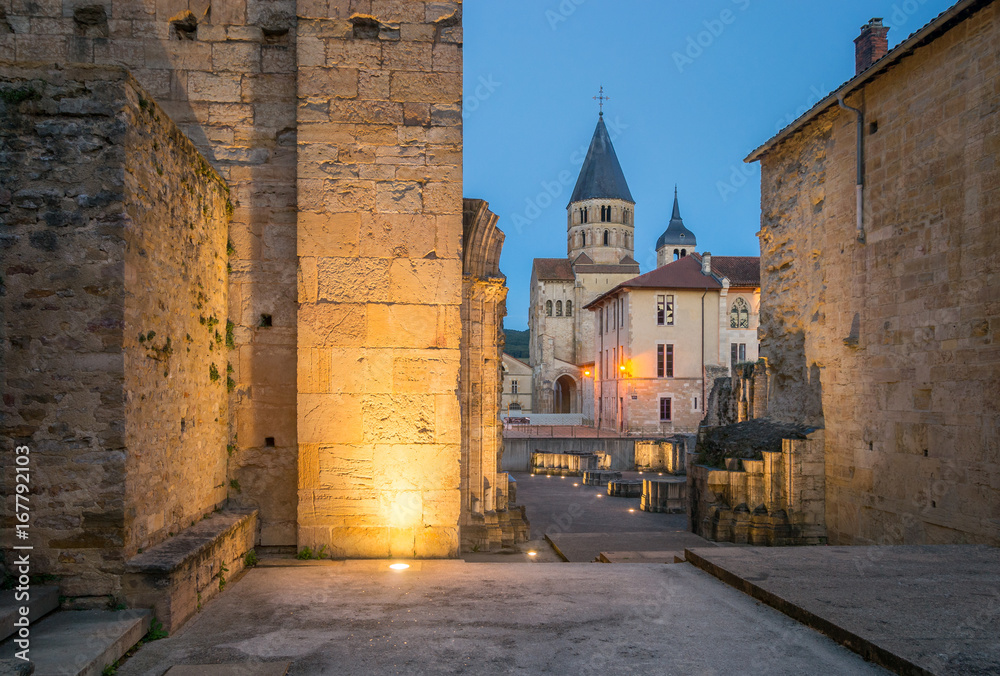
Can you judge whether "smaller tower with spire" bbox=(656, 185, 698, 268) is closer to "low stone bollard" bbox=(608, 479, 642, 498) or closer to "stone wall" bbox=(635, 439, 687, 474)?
"stone wall" bbox=(635, 439, 687, 474)

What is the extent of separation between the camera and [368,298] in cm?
481

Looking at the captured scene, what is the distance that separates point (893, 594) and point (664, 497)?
13.5 meters

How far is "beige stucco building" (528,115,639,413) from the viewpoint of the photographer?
53031 mm

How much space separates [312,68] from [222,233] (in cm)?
139

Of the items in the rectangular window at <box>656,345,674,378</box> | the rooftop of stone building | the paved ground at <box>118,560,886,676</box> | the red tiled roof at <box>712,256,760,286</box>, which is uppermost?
the red tiled roof at <box>712,256,760,286</box>

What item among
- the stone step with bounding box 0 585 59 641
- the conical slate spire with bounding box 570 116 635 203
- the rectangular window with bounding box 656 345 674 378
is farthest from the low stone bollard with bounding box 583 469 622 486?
the conical slate spire with bounding box 570 116 635 203

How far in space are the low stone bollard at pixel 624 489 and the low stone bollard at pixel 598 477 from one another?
1682 mm

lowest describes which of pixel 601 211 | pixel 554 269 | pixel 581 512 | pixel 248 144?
pixel 581 512

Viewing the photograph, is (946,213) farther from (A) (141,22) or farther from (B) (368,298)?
(A) (141,22)

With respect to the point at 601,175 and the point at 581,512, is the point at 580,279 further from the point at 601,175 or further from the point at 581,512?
the point at 581,512

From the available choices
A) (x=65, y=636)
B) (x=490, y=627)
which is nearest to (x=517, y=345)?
(x=490, y=627)

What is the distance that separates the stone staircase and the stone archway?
51086 mm

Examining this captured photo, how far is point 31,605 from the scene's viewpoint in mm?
3027

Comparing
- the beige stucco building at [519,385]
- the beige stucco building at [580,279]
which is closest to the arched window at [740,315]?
the beige stucco building at [580,279]
